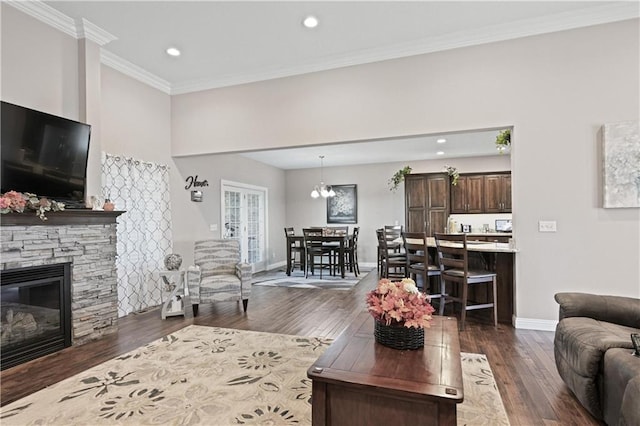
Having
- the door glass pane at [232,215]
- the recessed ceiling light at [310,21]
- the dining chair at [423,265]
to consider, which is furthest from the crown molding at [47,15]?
the dining chair at [423,265]

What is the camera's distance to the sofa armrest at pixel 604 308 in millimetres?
2283

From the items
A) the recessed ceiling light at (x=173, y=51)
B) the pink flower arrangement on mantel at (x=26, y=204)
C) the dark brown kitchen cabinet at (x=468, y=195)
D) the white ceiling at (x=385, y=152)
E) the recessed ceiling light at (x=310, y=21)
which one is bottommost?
the pink flower arrangement on mantel at (x=26, y=204)

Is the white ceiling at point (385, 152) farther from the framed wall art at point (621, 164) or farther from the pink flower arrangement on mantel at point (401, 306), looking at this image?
the pink flower arrangement on mantel at point (401, 306)

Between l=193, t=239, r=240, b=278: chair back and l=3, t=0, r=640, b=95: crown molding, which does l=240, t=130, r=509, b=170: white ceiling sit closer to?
l=3, t=0, r=640, b=95: crown molding

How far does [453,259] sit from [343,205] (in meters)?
5.33

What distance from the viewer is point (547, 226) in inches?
142

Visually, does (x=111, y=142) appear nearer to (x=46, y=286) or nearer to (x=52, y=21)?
(x=52, y=21)

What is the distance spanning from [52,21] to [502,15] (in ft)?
15.5

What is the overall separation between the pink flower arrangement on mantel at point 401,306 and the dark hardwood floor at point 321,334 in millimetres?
948

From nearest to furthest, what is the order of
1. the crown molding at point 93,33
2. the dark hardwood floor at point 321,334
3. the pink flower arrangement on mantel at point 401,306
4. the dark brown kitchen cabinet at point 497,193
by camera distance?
the pink flower arrangement on mantel at point 401,306 → the dark hardwood floor at point 321,334 → the crown molding at point 93,33 → the dark brown kitchen cabinet at point 497,193

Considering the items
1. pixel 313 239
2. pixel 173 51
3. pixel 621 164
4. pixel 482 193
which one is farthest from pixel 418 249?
pixel 482 193

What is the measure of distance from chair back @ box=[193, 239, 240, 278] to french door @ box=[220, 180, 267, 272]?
170cm

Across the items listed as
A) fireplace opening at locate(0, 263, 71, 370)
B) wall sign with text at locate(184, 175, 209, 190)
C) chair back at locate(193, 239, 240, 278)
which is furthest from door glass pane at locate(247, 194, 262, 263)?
fireplace opening at locate(0, 263, 71, 370)

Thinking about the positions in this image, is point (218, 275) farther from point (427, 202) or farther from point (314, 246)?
point (427, 202)
